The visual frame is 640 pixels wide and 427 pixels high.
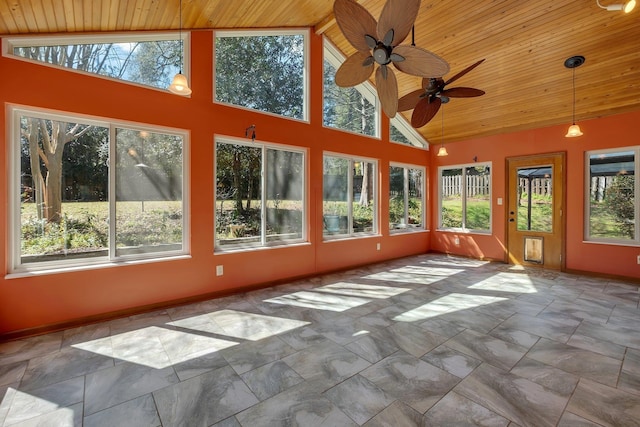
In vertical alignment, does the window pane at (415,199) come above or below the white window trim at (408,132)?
below

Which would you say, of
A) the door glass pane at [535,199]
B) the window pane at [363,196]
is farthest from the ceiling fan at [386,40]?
the door glass pane at [535,199]

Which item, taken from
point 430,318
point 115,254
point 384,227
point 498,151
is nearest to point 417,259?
point 384,227

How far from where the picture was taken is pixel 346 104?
5.72 m

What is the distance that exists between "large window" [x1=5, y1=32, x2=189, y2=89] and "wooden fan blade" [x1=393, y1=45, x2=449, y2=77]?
2.94m

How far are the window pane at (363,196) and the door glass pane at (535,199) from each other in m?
3.06

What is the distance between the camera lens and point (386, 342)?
2766 millimetres

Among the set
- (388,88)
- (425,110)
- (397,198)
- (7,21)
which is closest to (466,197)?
(397,198)

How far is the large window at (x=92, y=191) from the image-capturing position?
298 cm

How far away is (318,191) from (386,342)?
2.95 m

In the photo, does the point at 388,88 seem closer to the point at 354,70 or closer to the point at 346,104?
the point at 354,70

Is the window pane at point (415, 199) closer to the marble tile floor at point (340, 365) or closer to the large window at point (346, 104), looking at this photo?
the large window at point (346, 104)

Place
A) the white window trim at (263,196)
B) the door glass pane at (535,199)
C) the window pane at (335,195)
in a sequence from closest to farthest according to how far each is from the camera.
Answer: the white window trim at (263,196)
the window pane at (335,195)
the door glass pane at (535,199)

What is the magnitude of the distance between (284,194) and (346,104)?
234cm

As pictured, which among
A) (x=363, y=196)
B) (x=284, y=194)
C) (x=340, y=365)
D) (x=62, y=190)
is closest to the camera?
(x=340, y=365)
